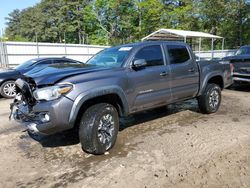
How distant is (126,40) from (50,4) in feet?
89.6

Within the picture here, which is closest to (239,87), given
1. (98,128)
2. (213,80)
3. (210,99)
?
(213,80)

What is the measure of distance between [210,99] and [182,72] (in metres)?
1.39

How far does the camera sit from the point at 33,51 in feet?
60.2

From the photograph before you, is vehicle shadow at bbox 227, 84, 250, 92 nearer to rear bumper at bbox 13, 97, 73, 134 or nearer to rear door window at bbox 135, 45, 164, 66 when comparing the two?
rear door window at bbox 135, 45, 164, 66

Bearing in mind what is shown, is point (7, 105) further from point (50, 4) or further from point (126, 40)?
point (50, 4)

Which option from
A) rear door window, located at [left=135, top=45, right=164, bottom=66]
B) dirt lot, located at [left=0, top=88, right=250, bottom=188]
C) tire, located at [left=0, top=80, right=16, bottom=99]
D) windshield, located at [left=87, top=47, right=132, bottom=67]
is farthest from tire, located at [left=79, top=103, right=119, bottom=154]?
tire, located at [left=0, top=80, right=16, bottom=99]

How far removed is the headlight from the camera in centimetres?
376

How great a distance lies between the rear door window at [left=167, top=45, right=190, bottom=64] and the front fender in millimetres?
1641

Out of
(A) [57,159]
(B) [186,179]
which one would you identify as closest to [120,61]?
(A) [57,159]

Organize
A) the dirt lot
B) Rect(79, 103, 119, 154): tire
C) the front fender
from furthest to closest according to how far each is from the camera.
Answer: Rect(79, 103, 119, 154): tire < the front fender < the dirt lot

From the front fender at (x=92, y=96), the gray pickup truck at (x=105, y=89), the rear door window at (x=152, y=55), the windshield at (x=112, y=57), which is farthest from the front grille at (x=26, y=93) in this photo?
the rear door window at (x=152, y=55)

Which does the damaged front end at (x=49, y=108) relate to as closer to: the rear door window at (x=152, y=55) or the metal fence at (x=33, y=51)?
the rear door window at (x=152, y=55)

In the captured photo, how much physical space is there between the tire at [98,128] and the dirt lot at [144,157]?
0.17 metres

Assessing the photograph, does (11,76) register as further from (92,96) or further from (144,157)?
(144,157)
